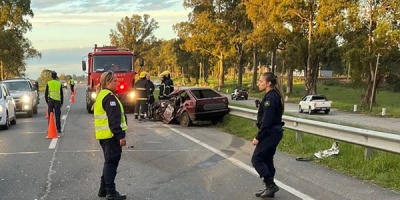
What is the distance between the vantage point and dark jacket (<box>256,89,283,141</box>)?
19.0 ft

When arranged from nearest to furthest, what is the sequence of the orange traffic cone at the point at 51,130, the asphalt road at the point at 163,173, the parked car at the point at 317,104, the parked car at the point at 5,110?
the asphalt road at the point at 163,173 → the orange traffic cone at the point at 51,130 → the parked car at the point at 5,110 → the parked car at the point at 317,104

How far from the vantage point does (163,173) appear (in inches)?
289

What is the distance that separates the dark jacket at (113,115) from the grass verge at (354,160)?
3999mm

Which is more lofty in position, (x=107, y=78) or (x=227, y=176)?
(x=107, y=78)

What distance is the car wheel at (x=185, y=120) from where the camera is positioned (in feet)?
47.0

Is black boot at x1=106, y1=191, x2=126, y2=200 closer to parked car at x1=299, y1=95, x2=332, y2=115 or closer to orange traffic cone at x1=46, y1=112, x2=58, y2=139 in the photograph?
orange traffic cone at x1=46, y1=112, x2=58, y2=139

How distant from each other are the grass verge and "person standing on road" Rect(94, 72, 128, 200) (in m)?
3.95

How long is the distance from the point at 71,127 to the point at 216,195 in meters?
9.66

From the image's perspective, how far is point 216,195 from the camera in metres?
5.93

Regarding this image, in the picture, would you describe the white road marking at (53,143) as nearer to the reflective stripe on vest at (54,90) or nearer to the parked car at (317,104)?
the reflective stripe on vest at (54,90)

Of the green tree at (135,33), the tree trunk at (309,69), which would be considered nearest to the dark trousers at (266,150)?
the tree trunk at (309,69)

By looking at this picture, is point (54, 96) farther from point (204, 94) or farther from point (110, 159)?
point (110, 159)

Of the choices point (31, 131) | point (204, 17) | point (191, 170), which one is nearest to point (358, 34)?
point (204, 17)

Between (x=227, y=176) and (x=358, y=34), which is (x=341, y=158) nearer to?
(x=227, y=176)
